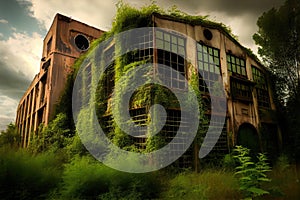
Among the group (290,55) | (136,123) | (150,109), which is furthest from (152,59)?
A: (290,55)

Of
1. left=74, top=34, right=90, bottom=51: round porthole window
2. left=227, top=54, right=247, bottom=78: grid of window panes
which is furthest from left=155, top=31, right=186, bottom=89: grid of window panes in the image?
left=74, top=34, right=90, bottom=51: round porthole window

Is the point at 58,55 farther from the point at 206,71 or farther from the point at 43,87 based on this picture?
the point at 206,71

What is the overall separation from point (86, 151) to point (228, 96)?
8.73m

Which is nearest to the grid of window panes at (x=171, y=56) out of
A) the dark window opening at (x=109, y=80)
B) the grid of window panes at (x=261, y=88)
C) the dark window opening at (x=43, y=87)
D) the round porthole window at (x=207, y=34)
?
the round porthole window at (x=207, y=34)

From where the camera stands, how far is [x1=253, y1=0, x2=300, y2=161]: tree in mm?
13148

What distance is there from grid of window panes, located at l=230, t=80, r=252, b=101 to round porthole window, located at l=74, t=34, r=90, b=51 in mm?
12723

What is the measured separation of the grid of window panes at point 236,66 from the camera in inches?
563

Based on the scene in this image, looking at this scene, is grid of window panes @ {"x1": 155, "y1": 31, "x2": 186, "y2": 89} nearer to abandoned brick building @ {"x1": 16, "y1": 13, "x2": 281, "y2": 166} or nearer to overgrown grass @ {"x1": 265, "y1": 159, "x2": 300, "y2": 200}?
abandoned brick building @ {"x1": 16, "y1": 13, "x2": 281, "y2": 166}

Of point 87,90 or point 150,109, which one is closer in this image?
point 150,109

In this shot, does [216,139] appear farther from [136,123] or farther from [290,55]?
[290,55]

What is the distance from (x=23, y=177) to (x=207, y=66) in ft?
34.3

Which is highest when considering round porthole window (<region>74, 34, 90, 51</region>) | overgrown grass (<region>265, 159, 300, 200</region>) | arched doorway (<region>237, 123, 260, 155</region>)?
round porthole window (<region>74, 34, 90, 51</region>)

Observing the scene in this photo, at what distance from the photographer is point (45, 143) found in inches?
587

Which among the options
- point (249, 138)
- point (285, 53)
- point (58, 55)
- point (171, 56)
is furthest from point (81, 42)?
point (285, 53)
